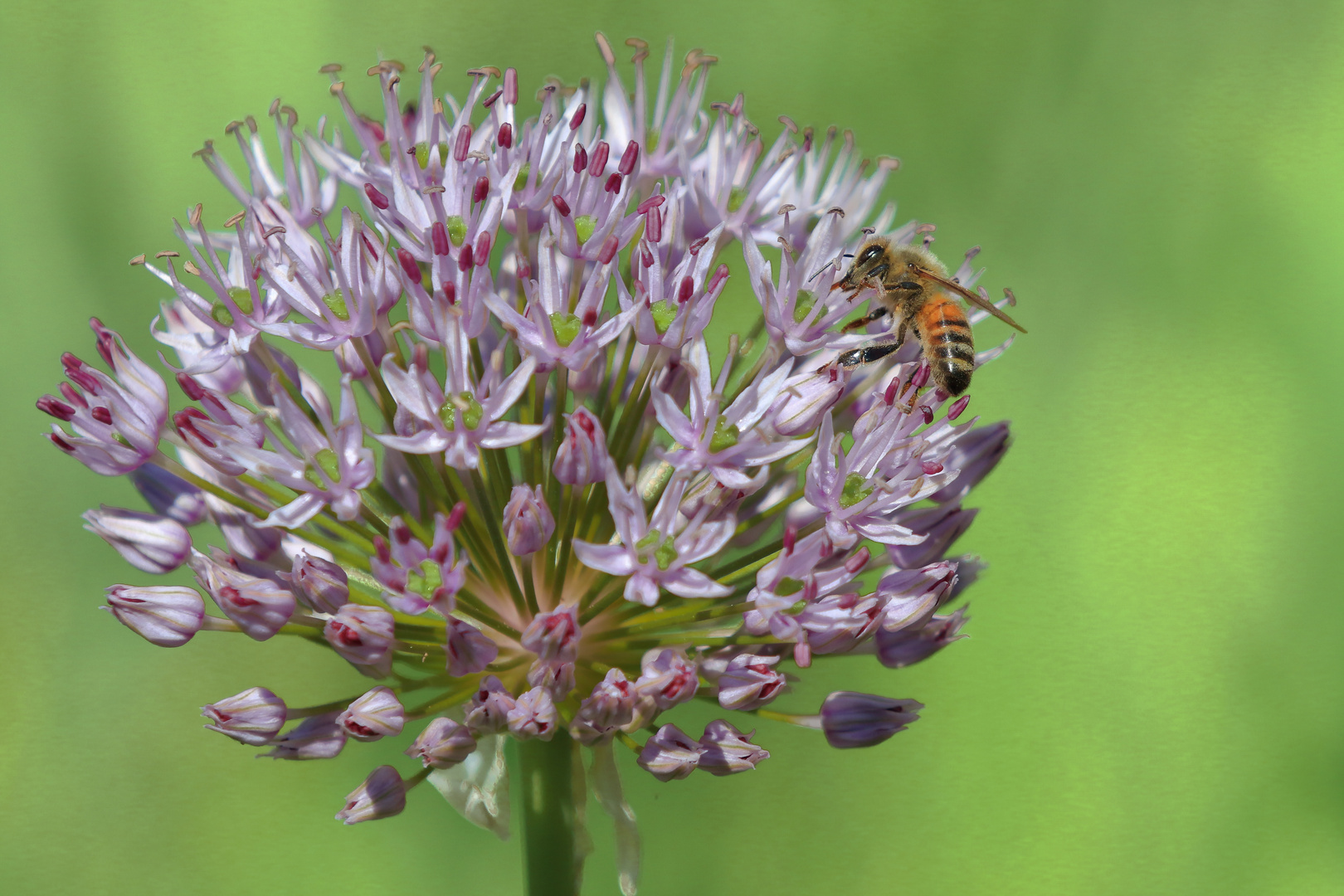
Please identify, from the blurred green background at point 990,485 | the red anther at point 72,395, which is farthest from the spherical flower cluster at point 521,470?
the blurred green background at point 990,485

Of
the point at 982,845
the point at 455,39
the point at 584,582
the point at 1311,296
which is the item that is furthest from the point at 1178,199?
the point at 584,582

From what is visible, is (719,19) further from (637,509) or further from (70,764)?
(70,764)

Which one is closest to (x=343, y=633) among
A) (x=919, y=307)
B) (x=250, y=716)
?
(x=250, y=716)

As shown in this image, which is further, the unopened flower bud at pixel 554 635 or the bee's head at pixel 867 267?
the bee's head at pixel 867 267

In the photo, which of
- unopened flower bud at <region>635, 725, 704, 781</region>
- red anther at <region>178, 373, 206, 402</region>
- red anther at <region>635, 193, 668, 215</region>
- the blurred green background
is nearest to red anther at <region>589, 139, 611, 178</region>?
red anther at <region>635, 193, 668, 215</region>

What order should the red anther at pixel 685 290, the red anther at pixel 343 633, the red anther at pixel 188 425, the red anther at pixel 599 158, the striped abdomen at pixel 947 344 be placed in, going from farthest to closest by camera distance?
the striped abdomen at pixel 947 344 < the red anther at pixel 599 158 < the red anther at pixel 685 290 < the red anther at pixel 188 425 < the red anther at pixel 343 633

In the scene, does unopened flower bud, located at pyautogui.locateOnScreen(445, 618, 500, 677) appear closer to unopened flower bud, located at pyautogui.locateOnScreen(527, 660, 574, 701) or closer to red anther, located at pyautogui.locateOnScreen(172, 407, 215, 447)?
unopened flower bud, located at pyautogui.locateOnScreen(527, 660, 574, 701)

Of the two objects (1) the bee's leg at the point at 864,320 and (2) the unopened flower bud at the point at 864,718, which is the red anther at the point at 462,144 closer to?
(1) the bee's leg at the point at 864,320
